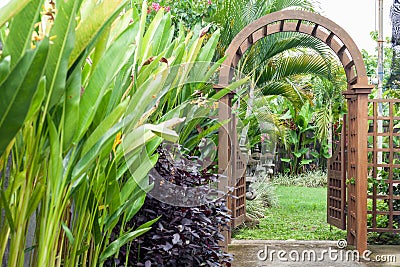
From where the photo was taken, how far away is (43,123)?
1.50 metres

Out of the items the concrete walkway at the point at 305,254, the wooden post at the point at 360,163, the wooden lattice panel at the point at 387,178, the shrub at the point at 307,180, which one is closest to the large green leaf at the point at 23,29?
the concrete walkway at the point at 305,254

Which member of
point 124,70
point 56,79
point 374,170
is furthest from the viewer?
point 374,170

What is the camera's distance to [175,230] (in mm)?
2734

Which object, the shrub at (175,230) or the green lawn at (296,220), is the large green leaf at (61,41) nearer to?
the shrub at (175,230)

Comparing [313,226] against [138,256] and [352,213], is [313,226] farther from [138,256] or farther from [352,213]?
[138,256]

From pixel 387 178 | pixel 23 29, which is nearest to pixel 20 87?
pixel 23 29

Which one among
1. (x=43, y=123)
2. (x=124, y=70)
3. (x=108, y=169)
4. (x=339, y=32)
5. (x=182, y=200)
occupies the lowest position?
(x=182, y=200)

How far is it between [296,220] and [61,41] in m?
7.11

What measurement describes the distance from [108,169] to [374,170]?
425 cm

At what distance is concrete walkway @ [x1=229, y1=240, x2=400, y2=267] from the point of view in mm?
4660

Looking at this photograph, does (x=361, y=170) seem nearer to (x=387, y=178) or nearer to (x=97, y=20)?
(x=387, y=178)

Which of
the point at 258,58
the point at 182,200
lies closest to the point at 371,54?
the point at 258,58

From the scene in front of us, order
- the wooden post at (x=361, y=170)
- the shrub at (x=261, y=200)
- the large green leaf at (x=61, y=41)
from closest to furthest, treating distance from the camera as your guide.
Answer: the large green leaf at (x=61, y=41), the wooden post at (x=361, y=170), the shrub at (x=261, y=200)

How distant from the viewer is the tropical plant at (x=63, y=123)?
112cm
